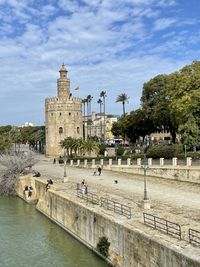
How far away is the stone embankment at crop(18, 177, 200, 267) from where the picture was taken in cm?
1449

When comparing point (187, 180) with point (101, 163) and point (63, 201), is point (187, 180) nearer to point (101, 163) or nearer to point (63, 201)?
point (63, 201)

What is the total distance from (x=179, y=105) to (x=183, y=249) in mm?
30674

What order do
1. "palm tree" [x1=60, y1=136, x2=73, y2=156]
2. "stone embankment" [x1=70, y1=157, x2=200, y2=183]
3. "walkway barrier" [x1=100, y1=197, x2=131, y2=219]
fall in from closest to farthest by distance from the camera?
"walkway barrier" [x1=100, y1=197, x2=131, y2=219]
"stone embankment" [x1=70, y1=157, x2=200, y2=183]
"palm tree" [x1=60, y1=136, x2=73, y2=156]

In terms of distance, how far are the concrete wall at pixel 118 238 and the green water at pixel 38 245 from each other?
0.65 m

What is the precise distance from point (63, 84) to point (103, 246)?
2592 inches

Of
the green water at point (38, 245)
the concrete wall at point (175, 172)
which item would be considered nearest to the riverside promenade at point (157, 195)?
the concrete wall at point (175, 172)

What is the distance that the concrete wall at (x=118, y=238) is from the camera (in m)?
14.4

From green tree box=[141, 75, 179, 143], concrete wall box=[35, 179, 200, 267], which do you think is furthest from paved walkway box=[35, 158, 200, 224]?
green tree box=[141, 75, 179, 143]

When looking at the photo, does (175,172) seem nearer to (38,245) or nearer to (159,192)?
(159,192)

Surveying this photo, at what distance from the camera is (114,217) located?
20.2m

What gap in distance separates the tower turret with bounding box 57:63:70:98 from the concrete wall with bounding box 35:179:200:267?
55038mm

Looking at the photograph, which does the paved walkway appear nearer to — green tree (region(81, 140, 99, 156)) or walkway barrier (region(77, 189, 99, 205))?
walkway barrier (region(77, 189, 99, 205))

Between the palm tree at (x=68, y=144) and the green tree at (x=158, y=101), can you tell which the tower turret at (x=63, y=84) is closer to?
the palm tree at (x=68, y=144)

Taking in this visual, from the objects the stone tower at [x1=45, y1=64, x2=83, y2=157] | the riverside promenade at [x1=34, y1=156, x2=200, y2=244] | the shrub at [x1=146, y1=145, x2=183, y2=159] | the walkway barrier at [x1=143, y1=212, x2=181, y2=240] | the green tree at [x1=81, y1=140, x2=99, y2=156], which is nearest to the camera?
the walkway barrier at [x1=143, y1=212, x2=181, y2=240]
